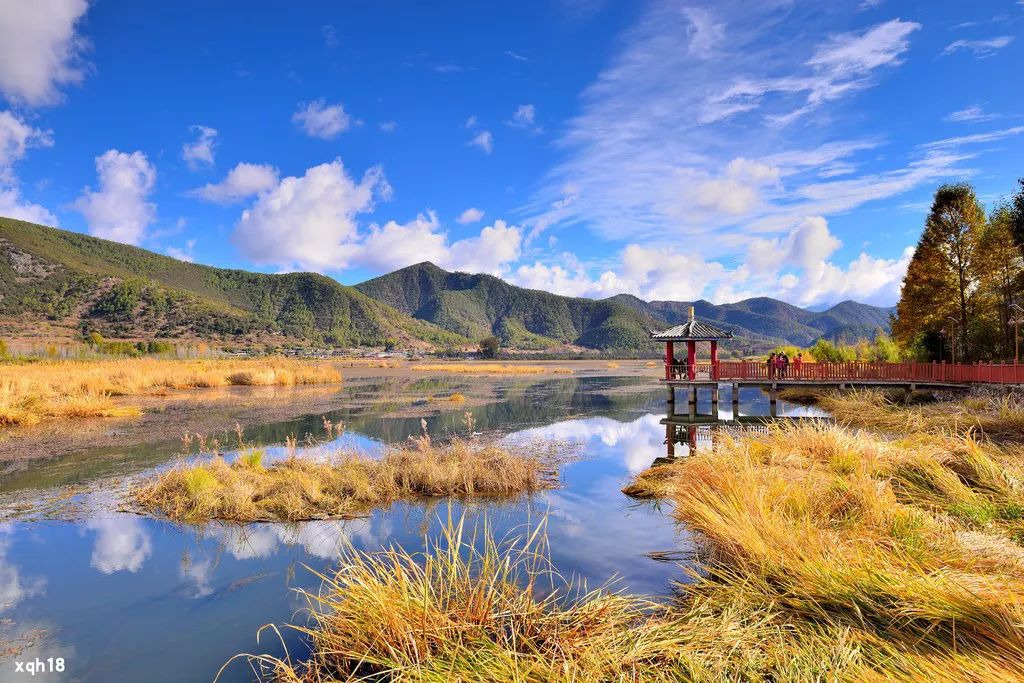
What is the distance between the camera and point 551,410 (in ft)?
83.7

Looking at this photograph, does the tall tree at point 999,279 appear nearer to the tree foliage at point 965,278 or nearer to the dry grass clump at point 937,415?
the tree foliage at point 965,278

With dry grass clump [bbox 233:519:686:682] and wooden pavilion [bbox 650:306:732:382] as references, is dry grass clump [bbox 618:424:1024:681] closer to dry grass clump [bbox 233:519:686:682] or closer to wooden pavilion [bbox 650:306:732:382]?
dry grass clump [bbox 233:519:686:682]

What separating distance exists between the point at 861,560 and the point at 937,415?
13157 millimetres

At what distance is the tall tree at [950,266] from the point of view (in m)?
26.5

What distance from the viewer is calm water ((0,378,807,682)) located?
5430 millimetres

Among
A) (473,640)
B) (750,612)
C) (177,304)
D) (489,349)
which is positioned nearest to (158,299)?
(177,304)

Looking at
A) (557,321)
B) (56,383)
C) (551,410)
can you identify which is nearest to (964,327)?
(551,410)

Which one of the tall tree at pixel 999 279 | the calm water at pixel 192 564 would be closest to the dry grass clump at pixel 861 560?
the calm water at pixel 192 564

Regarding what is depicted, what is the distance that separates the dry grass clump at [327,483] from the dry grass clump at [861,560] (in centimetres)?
367

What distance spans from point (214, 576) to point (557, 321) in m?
190

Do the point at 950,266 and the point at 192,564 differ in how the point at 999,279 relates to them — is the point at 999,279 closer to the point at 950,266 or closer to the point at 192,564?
the point at 950,266

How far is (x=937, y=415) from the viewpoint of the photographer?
50.3 ft

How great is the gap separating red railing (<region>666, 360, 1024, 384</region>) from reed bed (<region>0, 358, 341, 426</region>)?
2305cm

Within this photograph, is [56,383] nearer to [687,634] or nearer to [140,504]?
[140,504]
